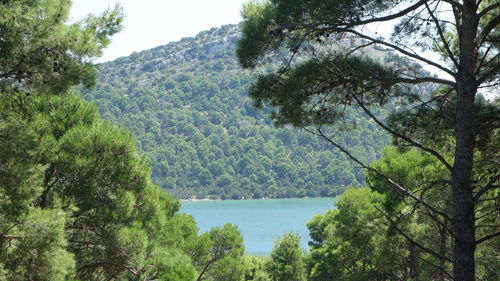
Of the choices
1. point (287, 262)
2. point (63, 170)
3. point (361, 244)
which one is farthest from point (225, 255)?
point (63, 170)

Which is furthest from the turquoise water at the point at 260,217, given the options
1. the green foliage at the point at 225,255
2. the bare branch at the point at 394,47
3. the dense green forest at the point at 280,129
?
the bare branch at the point at 394,47

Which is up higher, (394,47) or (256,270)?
(394,47)

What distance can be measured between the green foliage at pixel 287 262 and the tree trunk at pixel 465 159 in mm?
25326

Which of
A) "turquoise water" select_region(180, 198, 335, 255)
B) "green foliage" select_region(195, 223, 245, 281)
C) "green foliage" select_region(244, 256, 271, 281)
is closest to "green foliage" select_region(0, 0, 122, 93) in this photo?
"green foliage" select_region(195, 223, 245, 281)

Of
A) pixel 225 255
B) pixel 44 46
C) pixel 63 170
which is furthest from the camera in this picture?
pixel 225 255

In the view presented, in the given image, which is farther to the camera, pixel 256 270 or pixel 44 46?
pixel 256 270

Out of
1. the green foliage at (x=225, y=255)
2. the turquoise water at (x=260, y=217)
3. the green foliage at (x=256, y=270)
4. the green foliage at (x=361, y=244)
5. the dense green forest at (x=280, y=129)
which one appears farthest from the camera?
the turquoise water at (x=260, y=217)

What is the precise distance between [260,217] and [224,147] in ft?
164

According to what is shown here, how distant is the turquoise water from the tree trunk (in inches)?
2137

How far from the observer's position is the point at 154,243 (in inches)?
416

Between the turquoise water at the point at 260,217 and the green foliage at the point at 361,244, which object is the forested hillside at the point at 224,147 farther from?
the green foliage at the point at 361,244

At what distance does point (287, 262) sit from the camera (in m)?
30.0

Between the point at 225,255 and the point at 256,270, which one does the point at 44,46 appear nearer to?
the point at 225,255

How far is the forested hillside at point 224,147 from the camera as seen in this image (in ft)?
452
